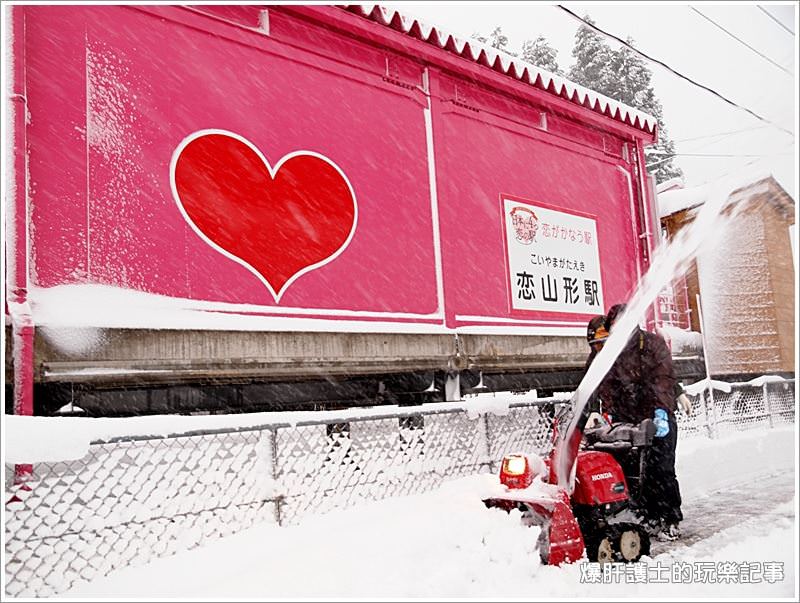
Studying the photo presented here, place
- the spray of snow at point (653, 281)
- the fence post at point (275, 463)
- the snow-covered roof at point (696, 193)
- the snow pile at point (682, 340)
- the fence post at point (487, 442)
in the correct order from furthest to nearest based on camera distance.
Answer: the snow-covered roof at point (696, 193), the snow pile at point (682, 340), the fence post at point (487, 442), the fence post at point (275, 463), the spray of snow at point (653, 281)

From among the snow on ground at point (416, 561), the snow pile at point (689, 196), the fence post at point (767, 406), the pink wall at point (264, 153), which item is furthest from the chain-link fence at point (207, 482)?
the snow pile at point (689, 196)

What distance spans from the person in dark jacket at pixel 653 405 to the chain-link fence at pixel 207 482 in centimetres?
215

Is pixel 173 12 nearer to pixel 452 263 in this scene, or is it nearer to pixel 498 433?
pixel 452 263

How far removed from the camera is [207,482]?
4852 millimetres

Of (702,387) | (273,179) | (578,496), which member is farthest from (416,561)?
(702,387)

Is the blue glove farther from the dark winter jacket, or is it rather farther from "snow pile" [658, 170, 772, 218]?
"snow pile" [658, 170, 772, 218]

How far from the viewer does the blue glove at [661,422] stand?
15.8 ft

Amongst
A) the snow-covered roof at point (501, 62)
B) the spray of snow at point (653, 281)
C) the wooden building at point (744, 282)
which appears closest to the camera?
the spray of snow at point (653, 281)

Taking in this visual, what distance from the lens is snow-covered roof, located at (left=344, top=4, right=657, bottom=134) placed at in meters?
6.68

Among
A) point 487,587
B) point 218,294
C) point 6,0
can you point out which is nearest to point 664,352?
point 487,587

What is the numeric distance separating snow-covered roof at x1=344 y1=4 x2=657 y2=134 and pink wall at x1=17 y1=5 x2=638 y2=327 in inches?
7.5

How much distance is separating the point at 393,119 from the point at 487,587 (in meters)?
5.23

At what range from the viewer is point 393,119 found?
7.12 meters

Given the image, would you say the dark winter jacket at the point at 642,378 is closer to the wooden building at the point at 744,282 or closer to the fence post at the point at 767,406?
the fence post at the point at 767,406
